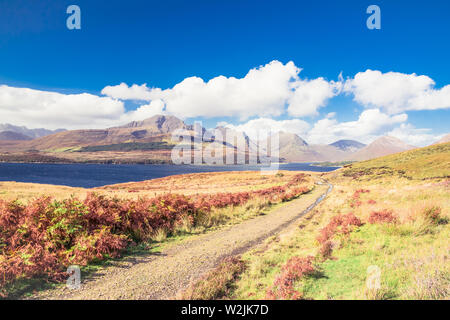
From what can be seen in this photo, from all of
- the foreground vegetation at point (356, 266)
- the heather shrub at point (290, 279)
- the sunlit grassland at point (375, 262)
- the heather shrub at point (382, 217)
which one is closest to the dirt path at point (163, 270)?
the foreground vegetation at point (356, 266)

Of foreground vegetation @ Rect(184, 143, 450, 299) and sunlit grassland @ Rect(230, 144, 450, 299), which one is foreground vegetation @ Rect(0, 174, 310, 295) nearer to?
foreground vegetation @ Rect(184, 143, 450, 299)

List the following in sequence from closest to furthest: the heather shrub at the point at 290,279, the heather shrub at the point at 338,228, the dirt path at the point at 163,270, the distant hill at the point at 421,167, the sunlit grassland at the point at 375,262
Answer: the sunlit grassland at the point at 375,262 → the heather shrub at the point at 290,279 → the dirt path at the point at 163,270 → the heather shrub at the point at 338,228 → the distant hill at the point at 421,167

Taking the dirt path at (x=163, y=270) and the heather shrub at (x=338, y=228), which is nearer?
the dirt path at (x=163, y=270)

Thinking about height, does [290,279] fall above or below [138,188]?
above

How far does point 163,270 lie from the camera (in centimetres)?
687

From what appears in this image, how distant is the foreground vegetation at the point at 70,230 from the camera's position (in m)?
6.14

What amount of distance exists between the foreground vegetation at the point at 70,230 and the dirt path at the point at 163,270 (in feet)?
3.31

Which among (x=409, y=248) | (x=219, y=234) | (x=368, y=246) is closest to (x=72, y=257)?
(x=219, y=234)

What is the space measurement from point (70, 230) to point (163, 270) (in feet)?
12.8

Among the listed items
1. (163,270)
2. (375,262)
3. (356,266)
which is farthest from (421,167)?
(163,270)

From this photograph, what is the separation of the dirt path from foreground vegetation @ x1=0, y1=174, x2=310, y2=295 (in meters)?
1.01

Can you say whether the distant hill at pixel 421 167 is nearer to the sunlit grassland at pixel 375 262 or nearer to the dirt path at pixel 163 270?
the sunlit grassland at pixel 375 262

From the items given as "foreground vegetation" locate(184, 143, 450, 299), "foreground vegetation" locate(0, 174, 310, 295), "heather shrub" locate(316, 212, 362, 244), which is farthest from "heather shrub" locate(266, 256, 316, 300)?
"foreground vegetation" locate(0, 174, 310, 295)

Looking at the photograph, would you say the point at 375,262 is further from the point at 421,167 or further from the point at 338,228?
the point at 421,167
